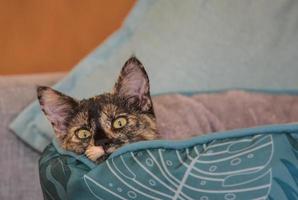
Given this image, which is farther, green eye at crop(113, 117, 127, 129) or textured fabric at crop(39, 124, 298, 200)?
green eye at crop(113, 117, 127, 129)

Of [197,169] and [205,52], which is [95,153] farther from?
[205,52]

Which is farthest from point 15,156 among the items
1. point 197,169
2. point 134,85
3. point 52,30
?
point 197,169

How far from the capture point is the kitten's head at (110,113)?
702mm

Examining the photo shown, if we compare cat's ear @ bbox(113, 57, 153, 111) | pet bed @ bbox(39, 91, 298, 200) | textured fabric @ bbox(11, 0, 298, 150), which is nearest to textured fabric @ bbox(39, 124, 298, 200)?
pet bed @ bbox(39, 91, 298, 200)

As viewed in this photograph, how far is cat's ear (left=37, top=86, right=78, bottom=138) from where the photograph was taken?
74cm

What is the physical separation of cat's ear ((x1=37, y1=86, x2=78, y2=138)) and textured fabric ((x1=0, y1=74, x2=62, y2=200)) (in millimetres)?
→ 305

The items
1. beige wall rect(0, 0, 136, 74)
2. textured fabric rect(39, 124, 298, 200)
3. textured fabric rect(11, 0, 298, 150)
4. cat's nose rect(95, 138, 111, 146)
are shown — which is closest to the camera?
textured fabric rect(39, 124, 298, 200)

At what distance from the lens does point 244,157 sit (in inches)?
22.9

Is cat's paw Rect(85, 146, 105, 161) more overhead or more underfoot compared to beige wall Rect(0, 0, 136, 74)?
more underfoot

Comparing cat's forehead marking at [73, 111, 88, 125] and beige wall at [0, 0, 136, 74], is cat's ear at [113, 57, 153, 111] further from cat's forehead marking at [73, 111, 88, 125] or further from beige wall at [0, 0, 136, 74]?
beige wall at [0, 0, 136, 74]

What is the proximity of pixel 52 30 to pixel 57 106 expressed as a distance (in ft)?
1.57

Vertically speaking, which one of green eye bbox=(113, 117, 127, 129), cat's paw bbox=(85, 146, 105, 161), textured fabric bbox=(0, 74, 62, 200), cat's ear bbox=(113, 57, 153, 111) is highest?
cat's ear bbox=(113, 57, 153, 111)

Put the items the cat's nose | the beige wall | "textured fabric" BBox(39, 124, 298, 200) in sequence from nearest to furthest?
"textured fabric" BBox(39, 124, 298, 200) < the cat's nose < the beige wall

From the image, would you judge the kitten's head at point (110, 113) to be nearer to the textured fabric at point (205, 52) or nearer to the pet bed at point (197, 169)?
the pet bed at point (197, 169)
